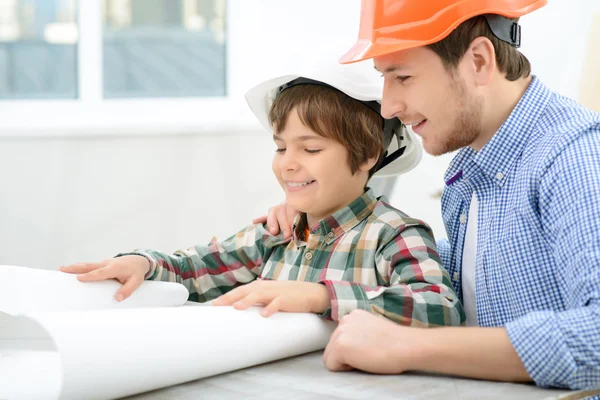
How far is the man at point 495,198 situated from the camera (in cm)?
110

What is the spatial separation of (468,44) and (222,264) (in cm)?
76

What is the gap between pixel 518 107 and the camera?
147cm

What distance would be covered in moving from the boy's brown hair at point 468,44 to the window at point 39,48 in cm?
282

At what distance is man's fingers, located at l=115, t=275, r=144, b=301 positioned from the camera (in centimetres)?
144

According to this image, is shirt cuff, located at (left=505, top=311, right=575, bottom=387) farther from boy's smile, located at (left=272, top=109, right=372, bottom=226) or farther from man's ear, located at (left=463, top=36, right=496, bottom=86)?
boy's smile, located at (left=272, top=109, right=372, bottom=226)

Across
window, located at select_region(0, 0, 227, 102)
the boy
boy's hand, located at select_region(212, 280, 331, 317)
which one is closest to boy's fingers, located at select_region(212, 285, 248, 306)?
boy's hand, located at select_region(212, 280, 331, 317)

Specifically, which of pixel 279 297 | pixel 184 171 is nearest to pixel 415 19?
pixel 279 297

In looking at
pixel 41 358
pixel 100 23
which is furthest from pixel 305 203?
pixel 100 23

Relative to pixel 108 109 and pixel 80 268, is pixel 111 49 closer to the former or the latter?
pixel 108 109

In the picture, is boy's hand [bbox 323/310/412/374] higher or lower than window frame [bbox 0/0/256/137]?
lower

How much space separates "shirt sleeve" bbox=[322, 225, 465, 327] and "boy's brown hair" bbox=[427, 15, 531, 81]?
0.36 m

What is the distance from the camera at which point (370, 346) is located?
1.14 meters

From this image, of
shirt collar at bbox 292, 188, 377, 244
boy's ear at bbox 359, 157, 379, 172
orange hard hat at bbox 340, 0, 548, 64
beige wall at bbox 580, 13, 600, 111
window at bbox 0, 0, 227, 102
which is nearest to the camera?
orange hard hat at bbox 340, 0, 548, 64

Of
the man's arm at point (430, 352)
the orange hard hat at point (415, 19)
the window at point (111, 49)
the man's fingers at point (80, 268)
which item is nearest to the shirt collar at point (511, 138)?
the orange hard hat at point (415, 19)
